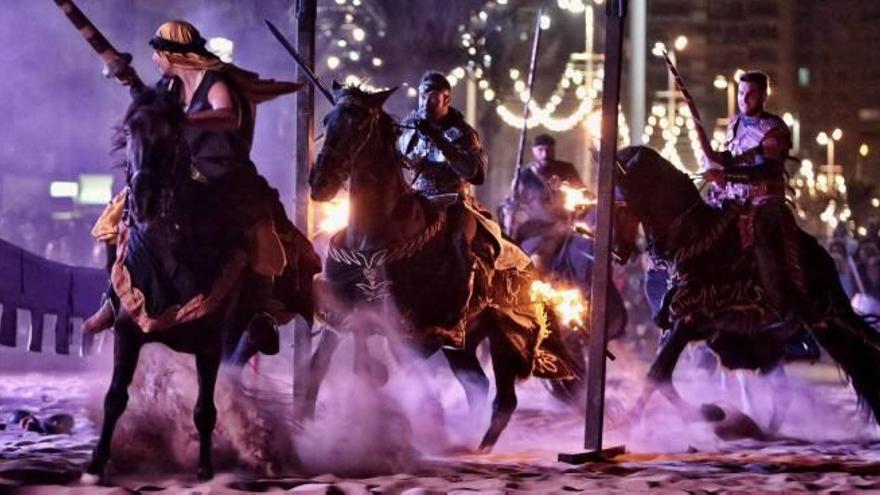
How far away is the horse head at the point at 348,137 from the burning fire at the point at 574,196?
15.2ft

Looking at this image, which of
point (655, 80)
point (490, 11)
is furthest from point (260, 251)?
point (655, 80)

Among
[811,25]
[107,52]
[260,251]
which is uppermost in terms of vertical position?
[811,25]

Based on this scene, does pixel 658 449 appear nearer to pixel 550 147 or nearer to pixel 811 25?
pixel 550 147

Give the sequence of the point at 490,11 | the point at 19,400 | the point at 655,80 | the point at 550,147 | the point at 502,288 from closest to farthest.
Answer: the point at 502,288, the point at 19,400, the point at 550,147, the point at 490,11, the point at 655,80

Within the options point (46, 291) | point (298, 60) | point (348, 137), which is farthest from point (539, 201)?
point (348, 137)

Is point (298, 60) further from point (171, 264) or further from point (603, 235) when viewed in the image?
point (171, 264)

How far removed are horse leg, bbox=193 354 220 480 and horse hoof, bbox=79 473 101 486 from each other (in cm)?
61

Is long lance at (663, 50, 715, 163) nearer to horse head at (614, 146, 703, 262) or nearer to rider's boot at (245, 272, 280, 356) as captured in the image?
horse head at (614, 146, 703, 262)

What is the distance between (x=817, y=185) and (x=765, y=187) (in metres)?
41.8

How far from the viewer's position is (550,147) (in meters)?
15.5

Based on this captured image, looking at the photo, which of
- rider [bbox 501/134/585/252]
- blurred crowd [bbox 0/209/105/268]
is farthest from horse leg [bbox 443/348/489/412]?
blurred crowd [bbox 0/209/105/268]

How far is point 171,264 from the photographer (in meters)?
8.41

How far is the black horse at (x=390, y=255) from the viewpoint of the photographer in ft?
31.7

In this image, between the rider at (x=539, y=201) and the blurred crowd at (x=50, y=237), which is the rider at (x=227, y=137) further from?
the blurred crowd at (x=50, y=237)
